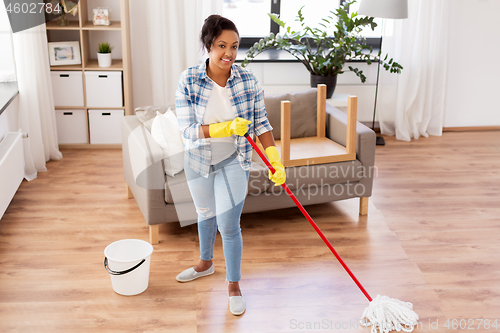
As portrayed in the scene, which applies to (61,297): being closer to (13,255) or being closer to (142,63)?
(13,255)

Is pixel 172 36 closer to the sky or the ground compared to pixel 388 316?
closer to the sky

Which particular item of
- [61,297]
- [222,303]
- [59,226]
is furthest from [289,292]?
[59,226]

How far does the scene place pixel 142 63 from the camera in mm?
4301

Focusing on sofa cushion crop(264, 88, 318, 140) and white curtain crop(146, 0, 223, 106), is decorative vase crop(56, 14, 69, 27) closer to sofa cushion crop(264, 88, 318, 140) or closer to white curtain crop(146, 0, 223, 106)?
white curtain crop(146, 0, 223, 106)

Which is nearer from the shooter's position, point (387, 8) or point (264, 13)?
point (387, 8)

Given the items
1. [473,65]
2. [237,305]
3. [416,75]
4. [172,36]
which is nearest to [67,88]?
[172,36]

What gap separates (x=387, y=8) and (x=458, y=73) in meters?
1.22

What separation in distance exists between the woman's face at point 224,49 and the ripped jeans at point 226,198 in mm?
373

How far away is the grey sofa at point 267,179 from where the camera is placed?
2680 mm

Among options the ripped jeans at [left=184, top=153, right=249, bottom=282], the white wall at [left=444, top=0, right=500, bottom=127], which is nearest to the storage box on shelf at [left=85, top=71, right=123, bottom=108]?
the ripped jeans at [left=184, top=153, right=249, bottom=282]

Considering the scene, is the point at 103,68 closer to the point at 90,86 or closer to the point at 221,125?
the point at 90,86

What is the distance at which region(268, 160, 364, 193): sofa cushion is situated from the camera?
287 cm

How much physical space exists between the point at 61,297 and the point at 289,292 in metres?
1.04

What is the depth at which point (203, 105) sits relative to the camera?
6.46 ft
